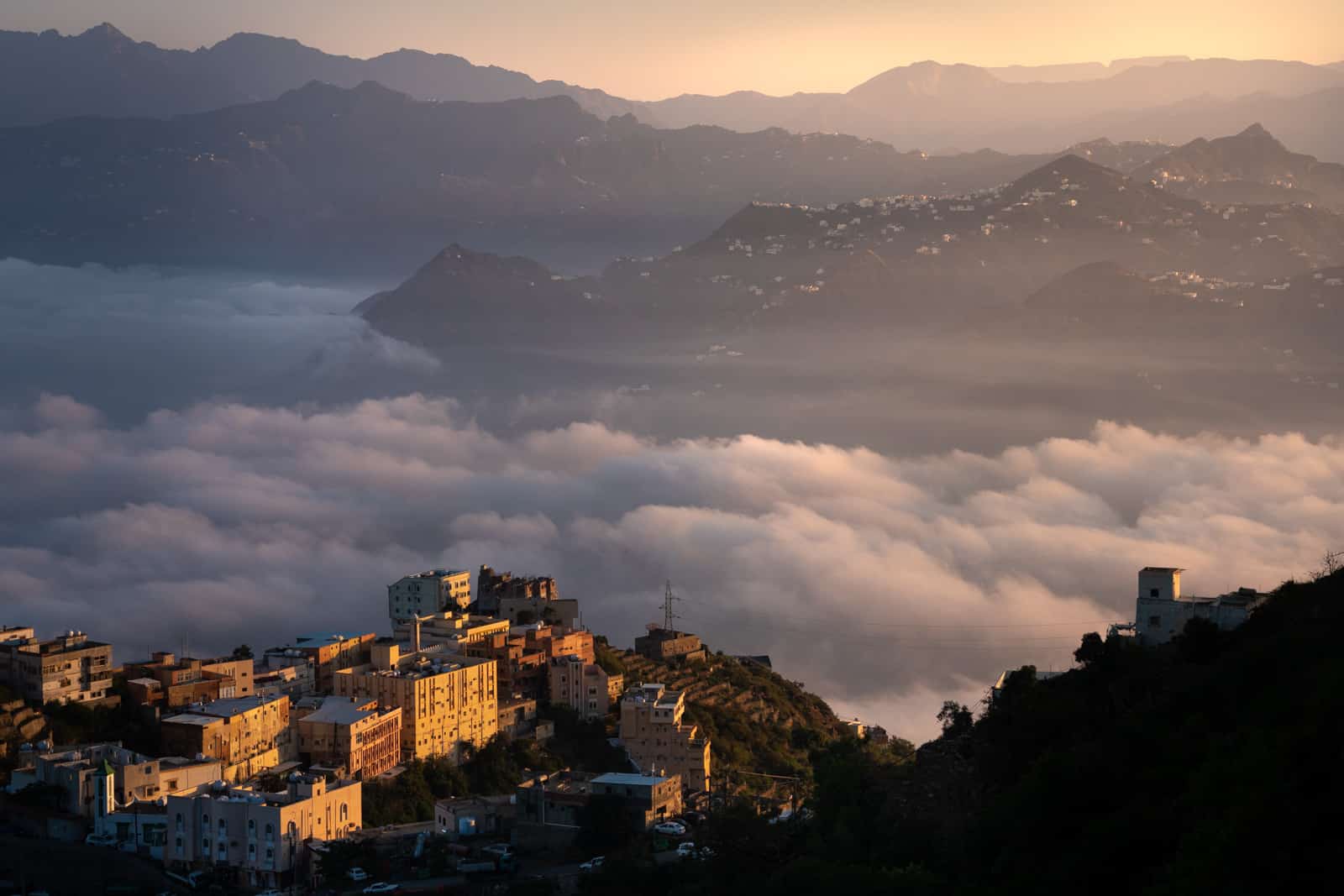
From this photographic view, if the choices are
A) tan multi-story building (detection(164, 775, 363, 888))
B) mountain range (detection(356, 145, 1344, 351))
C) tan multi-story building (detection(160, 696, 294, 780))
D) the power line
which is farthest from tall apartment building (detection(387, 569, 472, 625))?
mountain range (detection(356, 145, 1344, 351))

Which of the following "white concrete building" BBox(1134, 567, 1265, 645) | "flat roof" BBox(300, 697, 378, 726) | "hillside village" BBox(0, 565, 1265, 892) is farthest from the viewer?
"flat roof" BBox(300, 697, 378, 726)

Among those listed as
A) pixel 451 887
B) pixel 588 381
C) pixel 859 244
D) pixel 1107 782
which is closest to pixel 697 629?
pixel 451 887

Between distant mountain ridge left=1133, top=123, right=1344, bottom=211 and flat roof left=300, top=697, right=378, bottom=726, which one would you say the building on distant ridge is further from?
distant mountain ridge left=1133, top=123, right=1344, bottom=211

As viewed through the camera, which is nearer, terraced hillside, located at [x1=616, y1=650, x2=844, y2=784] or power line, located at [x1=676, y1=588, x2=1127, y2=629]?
terraced hillside, located at [x1=616, y1=650, x2=844, y2=784]

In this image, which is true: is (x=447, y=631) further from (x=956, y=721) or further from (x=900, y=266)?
(x=900, y=266)

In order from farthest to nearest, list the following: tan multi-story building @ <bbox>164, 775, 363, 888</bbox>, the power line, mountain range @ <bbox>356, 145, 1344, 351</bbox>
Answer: mountain range @ <bbox>356, 145, 1344, 351</bbox>, the power line, tan multi-story building @ <bbox>164, 775, 363, 888</bbox>

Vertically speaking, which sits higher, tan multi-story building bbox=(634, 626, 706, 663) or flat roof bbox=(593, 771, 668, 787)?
tan multi-story building bbox=(634, 626, 706, 663)

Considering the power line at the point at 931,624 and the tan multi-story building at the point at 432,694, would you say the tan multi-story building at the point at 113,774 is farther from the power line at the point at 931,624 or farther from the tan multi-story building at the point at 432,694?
the power line at the point at 931,624

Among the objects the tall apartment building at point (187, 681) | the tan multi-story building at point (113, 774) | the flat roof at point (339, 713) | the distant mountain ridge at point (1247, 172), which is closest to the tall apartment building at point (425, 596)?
the tall apartment building at point (187, 681)
